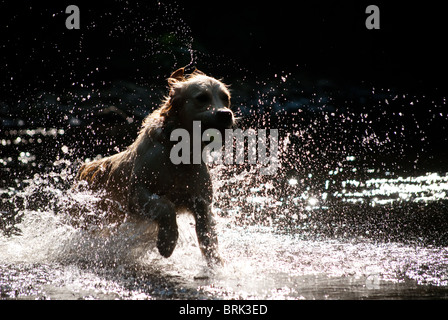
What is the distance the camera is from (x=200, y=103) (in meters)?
4.07

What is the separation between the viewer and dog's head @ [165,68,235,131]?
12.9 feet

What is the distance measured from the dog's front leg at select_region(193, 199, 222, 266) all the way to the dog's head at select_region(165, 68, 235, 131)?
2.08 feet

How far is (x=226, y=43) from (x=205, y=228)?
10.7 m

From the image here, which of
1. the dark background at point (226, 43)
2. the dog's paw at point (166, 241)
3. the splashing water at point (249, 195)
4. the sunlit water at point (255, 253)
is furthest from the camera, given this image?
the dark background at point (226, 43)

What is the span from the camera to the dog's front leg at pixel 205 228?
3.96m

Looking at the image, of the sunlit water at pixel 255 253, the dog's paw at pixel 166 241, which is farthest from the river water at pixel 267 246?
the dog's paw at pixel 166 241

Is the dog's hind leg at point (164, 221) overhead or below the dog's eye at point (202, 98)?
below

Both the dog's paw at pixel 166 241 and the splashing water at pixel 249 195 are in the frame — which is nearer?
the splashing water at pixel 249 195

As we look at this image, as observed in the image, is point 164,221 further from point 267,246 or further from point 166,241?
point 267,246

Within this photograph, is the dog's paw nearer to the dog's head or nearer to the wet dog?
the wet dog

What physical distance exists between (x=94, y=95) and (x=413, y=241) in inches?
456

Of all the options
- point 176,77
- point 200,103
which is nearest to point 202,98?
point 200,103

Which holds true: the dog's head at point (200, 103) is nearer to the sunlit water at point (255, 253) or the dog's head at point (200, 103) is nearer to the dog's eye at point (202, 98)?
the dog's eye at point (202, 98)

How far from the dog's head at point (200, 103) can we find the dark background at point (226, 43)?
919 cm
